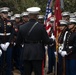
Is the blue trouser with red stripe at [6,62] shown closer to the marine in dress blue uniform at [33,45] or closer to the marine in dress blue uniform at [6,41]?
the marine in dress blue uniform at [6,41]

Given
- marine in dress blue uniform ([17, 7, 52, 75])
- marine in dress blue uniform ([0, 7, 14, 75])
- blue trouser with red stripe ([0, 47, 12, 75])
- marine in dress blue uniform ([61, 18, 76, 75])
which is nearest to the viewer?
marine in dress blue uniform ([17, 7, 52, 75])

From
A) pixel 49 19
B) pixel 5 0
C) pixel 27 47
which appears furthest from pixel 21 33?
pixel 5 0

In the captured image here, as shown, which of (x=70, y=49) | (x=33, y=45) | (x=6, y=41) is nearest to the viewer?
(x=33, y=45)

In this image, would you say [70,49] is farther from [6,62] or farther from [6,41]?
[6,62]

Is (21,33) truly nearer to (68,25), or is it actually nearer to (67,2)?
(68,25)

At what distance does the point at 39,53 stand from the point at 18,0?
62.6 feet

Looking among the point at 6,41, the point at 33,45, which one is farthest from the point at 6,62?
the point at 33,45

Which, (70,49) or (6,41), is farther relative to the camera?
(6,41)

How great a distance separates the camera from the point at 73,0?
2664 cm

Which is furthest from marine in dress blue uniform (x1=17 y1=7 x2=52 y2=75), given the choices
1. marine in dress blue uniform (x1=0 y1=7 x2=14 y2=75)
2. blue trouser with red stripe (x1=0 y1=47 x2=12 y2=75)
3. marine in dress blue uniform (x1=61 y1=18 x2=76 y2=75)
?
blue trouser with red stripe (x1=0 y1=47 x2=12 y2=75)

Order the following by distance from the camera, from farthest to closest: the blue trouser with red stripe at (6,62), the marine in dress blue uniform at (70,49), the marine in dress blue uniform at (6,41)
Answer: the blue trouser with red stripe at (6,62) → the marine in dress blue uniform at (6,41) → the marine in dress blue uniform at (70,49)

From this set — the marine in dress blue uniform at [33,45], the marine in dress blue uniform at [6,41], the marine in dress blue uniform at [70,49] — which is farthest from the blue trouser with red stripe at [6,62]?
the marine in dress blue uniform at [33,45]

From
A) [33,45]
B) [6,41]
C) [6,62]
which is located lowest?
[6,62]

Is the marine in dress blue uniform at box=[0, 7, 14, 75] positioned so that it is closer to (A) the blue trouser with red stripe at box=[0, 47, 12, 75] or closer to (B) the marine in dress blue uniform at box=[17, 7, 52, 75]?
(A) the blue trouser with red stripe at box=[0, 47, 12, 75]
